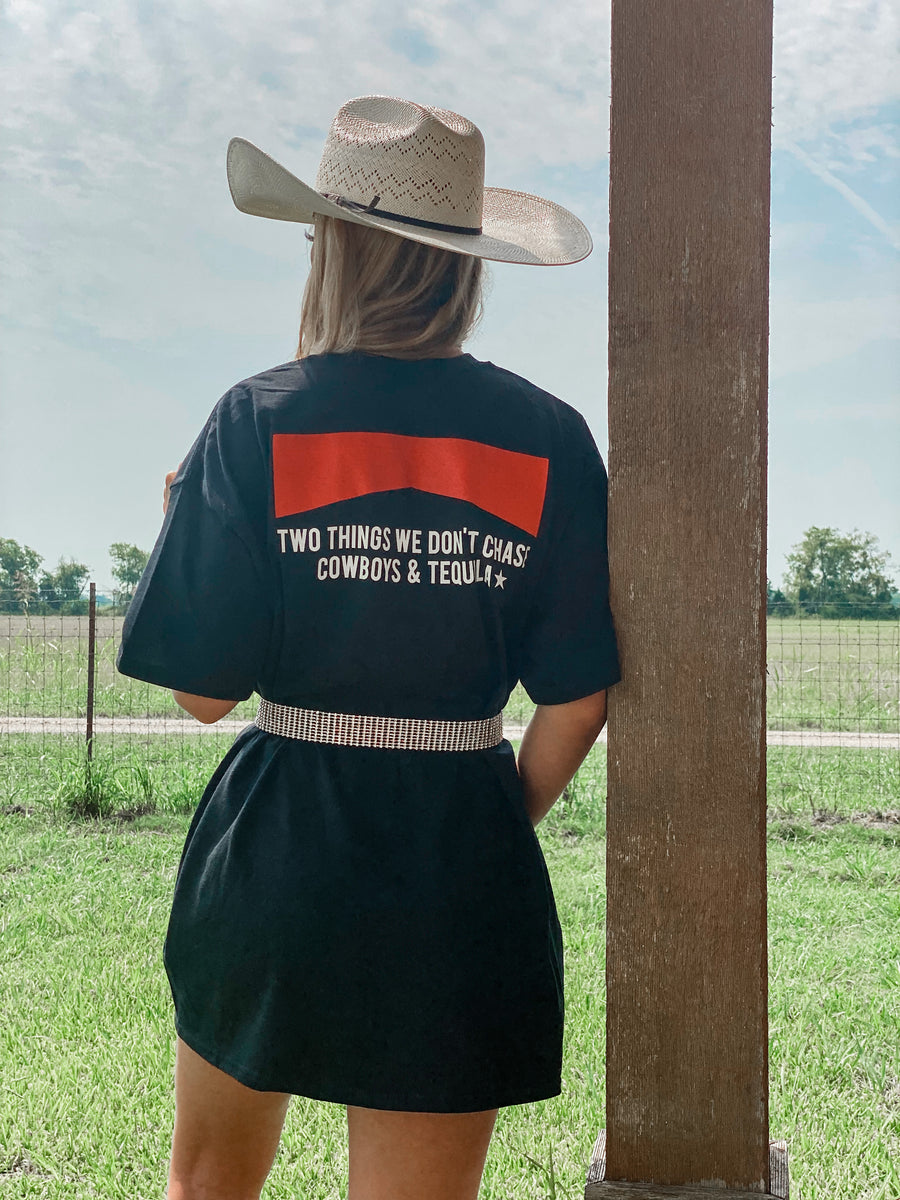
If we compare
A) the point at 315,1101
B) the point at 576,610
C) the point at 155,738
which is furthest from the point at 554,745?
the point at 155,738

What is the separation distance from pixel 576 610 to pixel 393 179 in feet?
1.78

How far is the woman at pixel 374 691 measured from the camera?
1.15 meters

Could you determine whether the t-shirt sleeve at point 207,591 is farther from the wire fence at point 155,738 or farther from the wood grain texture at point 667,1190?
the wire fence at point 155,738

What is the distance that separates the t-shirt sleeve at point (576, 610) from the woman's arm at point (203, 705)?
0.35m

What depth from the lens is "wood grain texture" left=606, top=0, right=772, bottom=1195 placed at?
47.7 inches

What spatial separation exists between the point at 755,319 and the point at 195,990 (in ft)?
3.19

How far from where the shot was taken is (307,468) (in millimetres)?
1161

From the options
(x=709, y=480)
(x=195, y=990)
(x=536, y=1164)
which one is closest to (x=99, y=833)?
(x=536, y=1164)

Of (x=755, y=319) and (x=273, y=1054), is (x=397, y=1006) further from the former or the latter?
(x=755, y=319)

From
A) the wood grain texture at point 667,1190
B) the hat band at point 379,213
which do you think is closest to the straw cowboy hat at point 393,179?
the hat band at point 379,213

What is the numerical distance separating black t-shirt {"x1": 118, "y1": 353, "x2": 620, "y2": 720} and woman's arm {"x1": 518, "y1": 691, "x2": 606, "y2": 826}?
68mm

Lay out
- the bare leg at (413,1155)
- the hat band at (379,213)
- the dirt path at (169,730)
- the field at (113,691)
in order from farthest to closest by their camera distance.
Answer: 1. the field at (113,691)
2. the dirt path at (169,730)
3. the hat band at (379,213)
4. the bare leg at (413,1155)

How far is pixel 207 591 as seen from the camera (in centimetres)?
117

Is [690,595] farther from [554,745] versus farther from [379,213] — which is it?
[379,213]
